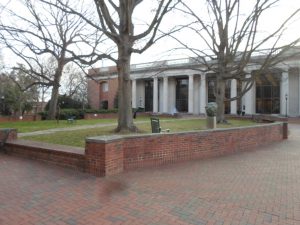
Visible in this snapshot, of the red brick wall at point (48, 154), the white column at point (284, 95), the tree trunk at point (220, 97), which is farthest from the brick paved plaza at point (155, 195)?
the white column at point (284, 95)

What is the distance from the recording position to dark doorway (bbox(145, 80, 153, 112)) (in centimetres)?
6072

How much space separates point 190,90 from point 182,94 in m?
4.26

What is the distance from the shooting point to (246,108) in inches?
1861

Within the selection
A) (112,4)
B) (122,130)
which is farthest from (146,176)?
(112,4)

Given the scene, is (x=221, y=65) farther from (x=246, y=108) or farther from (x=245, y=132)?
(x=246, y=108)

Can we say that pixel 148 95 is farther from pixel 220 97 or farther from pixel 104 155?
pixel 104 155

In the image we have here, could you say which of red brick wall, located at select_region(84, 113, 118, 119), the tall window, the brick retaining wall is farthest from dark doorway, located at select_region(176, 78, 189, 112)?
the brick retaining wall

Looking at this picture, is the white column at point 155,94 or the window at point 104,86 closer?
the white column at point 155,94

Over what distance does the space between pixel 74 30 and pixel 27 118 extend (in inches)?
485

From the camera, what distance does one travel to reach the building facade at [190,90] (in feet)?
147

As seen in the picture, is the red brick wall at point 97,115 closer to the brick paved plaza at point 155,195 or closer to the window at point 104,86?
the window at point 104,86

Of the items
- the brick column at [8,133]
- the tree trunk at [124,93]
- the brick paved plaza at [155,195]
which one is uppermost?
the tree trunk at [124,93]

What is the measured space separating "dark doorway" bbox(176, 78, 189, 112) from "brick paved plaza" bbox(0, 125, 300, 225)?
155ft

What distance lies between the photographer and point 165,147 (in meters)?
9.45
